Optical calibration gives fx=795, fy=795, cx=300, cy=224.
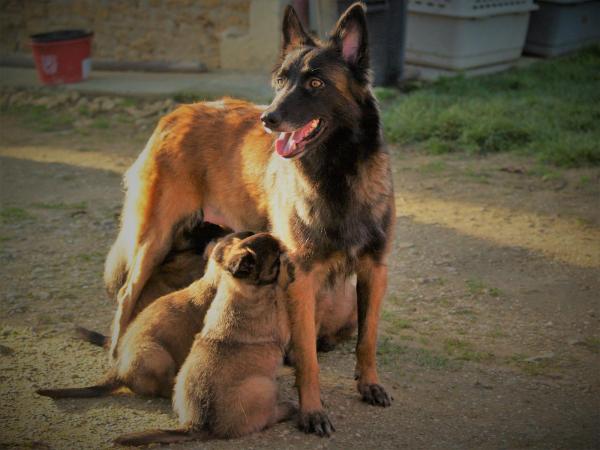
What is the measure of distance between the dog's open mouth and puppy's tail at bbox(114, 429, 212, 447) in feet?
5.00

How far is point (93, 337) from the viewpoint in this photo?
529 centimetres

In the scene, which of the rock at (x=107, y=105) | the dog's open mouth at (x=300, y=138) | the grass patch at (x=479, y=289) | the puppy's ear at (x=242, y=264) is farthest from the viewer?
the rock at (x=107, y=105)

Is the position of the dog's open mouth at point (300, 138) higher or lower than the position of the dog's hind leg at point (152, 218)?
higher

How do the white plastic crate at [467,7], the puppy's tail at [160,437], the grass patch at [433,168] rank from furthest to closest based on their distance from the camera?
the white plastic crate at [467,7], the grass patch at [433,168], the puppy's tail at [160,437]

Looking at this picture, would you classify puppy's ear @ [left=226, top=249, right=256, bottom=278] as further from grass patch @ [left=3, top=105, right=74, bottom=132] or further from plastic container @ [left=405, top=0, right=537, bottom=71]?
plastic container @ [left=405, top=0, right=537, bottom=71]

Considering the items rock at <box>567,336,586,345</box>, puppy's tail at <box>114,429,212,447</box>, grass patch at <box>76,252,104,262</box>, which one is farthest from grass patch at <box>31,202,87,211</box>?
rock at <box>567,336,586,345</box>

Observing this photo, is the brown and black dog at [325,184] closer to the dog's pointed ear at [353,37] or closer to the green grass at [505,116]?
the dog's pointed ear at [353,37]

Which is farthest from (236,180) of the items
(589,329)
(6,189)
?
(6,189)

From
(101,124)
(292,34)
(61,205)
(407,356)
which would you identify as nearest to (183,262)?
(407,356)

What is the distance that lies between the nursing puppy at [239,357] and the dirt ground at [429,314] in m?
0.16

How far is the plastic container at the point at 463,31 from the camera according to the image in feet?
37.9

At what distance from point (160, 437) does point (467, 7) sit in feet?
29.9

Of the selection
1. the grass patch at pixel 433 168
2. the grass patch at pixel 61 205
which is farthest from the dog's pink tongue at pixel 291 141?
the grass patch at pixel 433 168

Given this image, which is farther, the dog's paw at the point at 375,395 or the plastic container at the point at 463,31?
the plastic container at the point at 463,31
